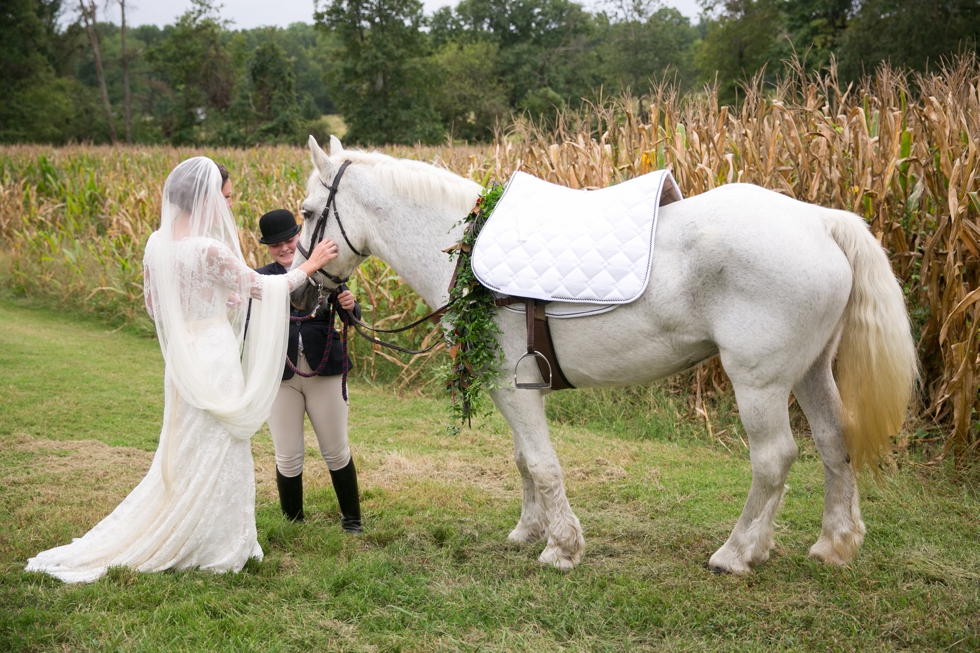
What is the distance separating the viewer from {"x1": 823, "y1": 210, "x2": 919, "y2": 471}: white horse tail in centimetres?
307

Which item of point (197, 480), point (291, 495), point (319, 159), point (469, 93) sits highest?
point (469, 93)

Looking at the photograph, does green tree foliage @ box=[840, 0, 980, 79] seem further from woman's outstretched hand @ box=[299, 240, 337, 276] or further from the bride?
the bride

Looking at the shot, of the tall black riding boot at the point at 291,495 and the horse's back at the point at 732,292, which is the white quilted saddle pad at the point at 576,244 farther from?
the tall black riding boot at the point at 291,495

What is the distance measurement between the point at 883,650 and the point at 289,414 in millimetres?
2953

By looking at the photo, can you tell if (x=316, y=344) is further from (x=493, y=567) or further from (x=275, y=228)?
(x=493, y=567)

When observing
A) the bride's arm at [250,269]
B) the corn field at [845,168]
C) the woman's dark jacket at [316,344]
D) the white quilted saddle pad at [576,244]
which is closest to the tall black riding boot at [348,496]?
the woman's dark jacket at [316,344]

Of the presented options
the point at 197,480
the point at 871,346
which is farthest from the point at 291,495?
the point at 871,346

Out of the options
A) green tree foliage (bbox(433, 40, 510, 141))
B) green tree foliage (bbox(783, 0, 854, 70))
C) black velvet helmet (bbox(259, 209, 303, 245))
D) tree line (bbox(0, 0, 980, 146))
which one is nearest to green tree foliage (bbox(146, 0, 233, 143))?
tree line (bbox(0, 0, 980, 146))

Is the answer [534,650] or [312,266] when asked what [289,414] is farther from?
[534,650]

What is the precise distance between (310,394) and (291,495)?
70 centimetres

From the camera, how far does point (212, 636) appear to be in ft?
9.47

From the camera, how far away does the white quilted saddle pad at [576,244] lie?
3117 millimetres

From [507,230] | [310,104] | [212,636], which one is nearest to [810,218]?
[507,230]

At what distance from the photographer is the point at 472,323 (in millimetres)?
3354
